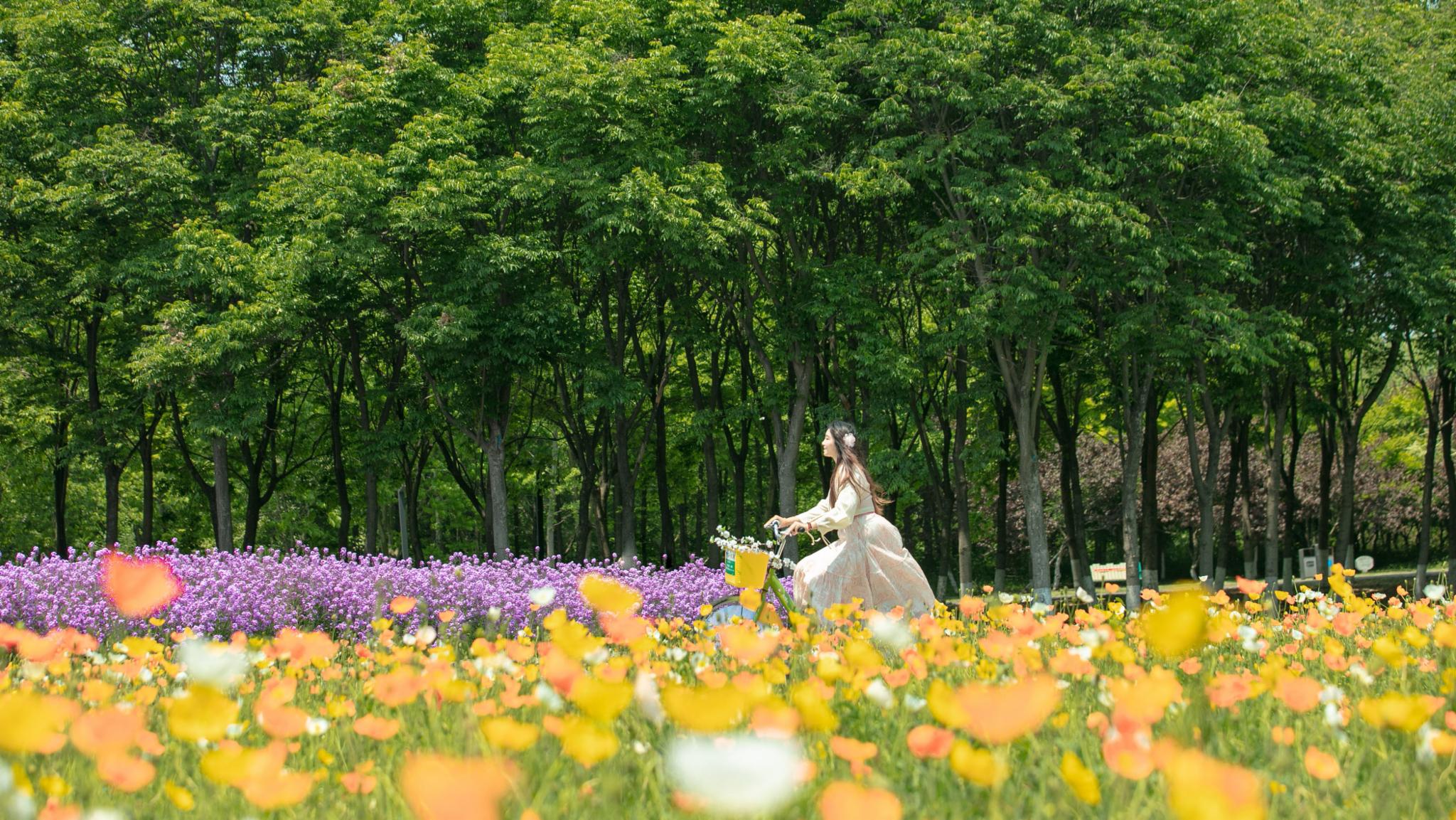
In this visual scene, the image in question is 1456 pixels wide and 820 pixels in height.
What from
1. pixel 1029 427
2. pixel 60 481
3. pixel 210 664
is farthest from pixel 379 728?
pixel 60 481

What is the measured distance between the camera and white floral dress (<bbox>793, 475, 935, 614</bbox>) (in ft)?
36.0

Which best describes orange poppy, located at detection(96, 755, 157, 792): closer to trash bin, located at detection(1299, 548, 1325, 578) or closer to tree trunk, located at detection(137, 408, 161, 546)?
tree trunk, located at detection(137, 408, 161, 546)

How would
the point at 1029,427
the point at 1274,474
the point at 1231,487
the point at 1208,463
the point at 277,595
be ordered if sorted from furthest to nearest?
the point at 1231,487 < the point at 1274,474 < the point at 1208,463 < the point at 1029,427 < the point at 277,595

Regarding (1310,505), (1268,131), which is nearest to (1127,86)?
(1268,131)

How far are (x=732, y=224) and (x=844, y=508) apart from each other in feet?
36.4

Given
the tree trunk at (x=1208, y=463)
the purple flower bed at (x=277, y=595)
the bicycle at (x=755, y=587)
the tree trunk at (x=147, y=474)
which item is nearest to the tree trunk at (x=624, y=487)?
the tree trunk at (x=147, y=474)

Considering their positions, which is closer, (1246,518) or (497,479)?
(497,479)

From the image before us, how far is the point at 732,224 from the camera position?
835 inches

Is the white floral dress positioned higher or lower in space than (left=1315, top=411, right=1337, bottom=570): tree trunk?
higher

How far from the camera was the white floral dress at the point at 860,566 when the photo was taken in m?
11.0

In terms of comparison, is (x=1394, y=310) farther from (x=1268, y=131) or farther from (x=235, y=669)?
(x=235, y=669)

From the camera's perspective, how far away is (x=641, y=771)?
276 centimetres

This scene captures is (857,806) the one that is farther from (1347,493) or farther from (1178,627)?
(1347,493)

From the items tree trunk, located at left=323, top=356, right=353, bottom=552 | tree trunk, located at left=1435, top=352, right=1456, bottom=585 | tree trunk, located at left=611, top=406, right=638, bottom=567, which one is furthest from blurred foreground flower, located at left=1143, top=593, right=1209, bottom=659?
tree trunk, located at left=1435, top=352, right=1456, bottom=585
